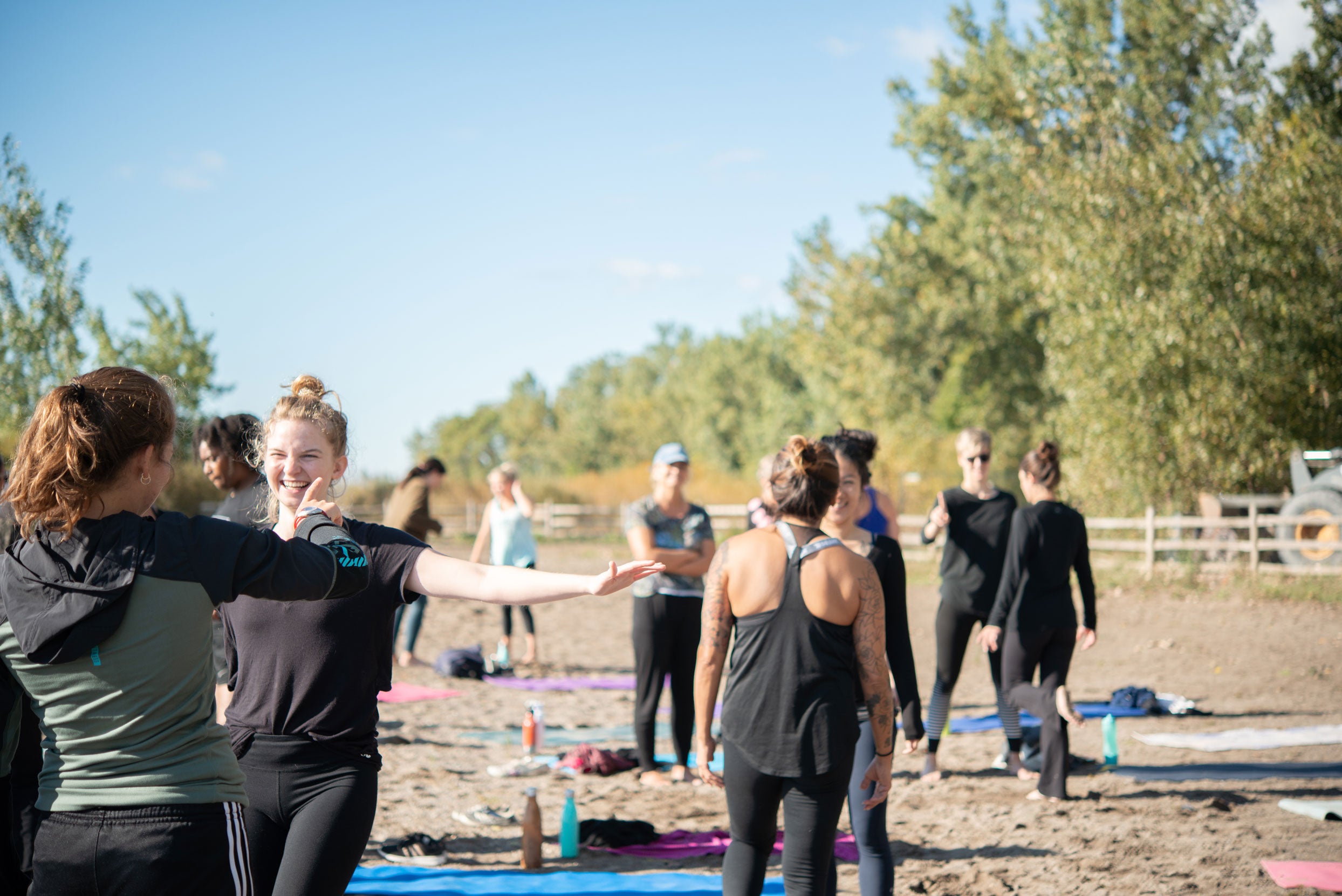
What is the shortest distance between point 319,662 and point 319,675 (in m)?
0.03

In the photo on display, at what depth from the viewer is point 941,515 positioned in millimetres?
6641

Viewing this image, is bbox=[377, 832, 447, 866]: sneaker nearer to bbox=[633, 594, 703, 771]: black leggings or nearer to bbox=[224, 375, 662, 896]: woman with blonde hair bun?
bbox=[633, 594, 703, 771]: black leggings

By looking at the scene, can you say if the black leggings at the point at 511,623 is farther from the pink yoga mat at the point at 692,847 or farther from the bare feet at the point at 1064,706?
the bare feet at the point at 1064,706

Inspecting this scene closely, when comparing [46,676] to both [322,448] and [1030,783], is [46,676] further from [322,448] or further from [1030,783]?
[1030,783]

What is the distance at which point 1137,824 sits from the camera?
5.75m

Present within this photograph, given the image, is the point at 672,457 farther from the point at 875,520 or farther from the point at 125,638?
the point at 125,638

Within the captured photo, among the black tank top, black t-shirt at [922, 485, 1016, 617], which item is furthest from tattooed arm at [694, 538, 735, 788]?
black t-shirt at [922, 485, 1016, 617]

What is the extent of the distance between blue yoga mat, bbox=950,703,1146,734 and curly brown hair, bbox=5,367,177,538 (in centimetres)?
764

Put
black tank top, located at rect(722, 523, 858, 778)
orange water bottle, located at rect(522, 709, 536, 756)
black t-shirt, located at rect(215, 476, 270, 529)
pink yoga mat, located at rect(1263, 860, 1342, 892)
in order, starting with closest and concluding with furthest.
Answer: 1. black tank top, located at rect(722, 523, 858, 778)
2. black t-shirt, located at rect(215, 476, 270, 529)
3. pink yoga mat, located at rect(1263, 860, 1342, 892)
4. orange water bottle, located at rect(522, 709, 536, 756)

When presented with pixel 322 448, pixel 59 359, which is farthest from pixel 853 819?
pixel 59 359

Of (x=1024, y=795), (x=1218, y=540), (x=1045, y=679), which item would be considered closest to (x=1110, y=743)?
(x=1024, y=795)

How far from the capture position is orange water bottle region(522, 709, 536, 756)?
7.67 m

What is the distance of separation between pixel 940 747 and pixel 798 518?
16.4 ft

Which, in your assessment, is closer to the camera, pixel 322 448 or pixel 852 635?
pixel 322 448
